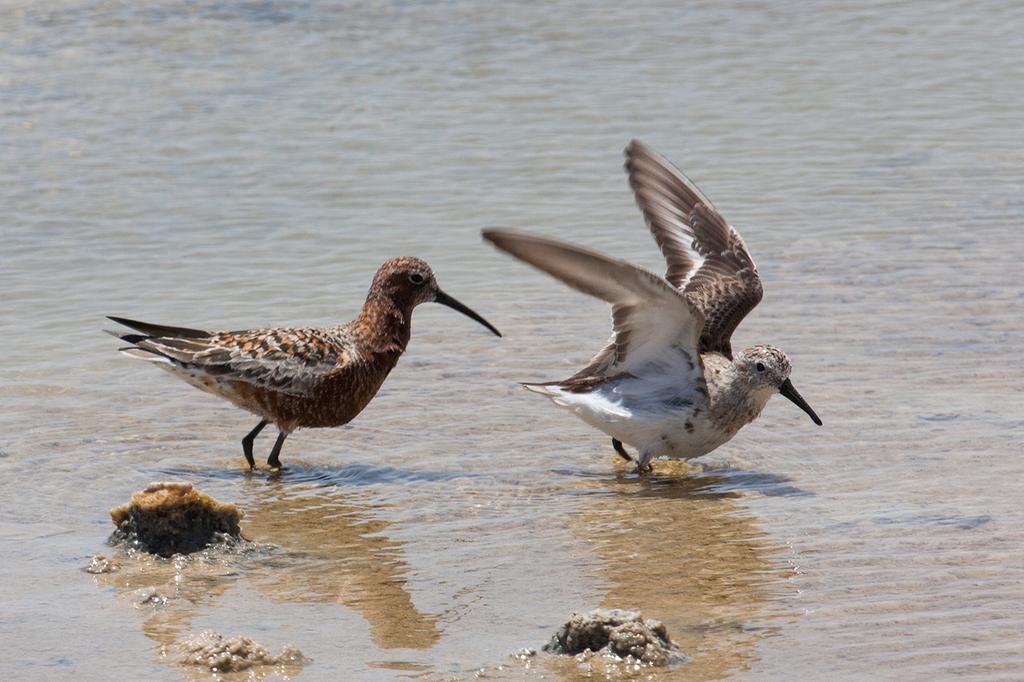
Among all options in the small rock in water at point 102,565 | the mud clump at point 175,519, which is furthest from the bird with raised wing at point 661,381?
the small rock in water at point 102,565

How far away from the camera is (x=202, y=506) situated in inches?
257

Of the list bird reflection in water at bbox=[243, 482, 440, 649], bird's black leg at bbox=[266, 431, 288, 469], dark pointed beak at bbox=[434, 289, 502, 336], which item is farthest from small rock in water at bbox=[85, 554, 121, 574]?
dark pointed beak at bbox=[434, 289, 502, 336]

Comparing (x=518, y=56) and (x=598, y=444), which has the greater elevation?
(x=518, y=56)

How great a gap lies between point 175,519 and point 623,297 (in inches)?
105

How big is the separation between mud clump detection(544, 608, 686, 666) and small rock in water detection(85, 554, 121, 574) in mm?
2001

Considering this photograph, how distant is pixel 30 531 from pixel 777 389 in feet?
12.9

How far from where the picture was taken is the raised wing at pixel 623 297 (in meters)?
7.49

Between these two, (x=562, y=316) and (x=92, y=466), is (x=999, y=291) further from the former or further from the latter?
(x=92, y=466)

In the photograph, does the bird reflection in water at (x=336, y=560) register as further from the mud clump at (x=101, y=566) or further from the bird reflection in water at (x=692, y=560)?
the bird reflection in water at (x=692, y=560)

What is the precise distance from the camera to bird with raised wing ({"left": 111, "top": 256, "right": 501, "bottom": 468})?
849 cm

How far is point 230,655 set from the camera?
534 centimetres

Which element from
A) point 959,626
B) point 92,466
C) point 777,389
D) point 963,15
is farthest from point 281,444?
point 963,15

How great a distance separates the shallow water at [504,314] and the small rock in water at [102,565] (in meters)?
0.08

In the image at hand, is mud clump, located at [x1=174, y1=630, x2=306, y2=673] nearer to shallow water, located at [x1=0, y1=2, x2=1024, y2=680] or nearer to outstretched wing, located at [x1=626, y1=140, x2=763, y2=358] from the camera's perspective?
shallow water, located at [x1=0, y1=2, x2=1024, y2=680]
